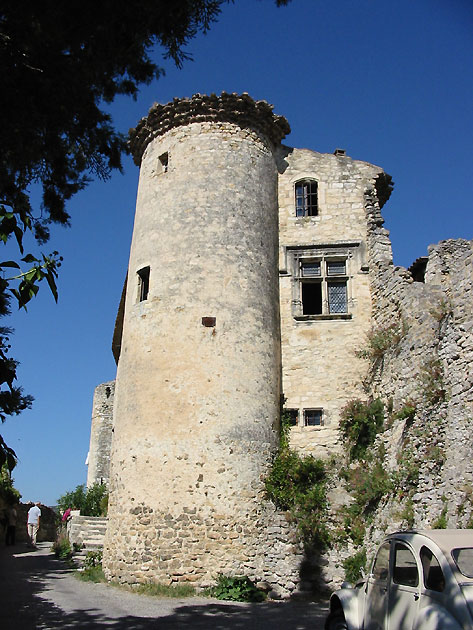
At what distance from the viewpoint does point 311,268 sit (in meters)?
15.9

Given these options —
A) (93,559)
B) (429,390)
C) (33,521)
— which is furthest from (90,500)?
(429,390)

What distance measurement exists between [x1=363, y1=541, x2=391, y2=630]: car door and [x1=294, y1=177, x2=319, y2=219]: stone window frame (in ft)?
37.3

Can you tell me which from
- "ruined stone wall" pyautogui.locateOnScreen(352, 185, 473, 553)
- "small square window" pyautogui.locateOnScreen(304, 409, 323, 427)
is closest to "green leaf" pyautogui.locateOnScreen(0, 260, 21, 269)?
"ruined stone wall" pyautogui.locateOnScreen(352, 185, 473, 553)

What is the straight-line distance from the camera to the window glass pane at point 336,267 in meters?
15.7

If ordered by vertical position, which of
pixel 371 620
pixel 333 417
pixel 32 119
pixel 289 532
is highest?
pixel 32 119

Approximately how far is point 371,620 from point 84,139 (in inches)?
237

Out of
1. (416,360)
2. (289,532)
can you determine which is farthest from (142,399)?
(416,360)

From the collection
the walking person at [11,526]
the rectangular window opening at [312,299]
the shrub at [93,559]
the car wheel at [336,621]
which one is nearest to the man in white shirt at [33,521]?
the walking person at [11,526]

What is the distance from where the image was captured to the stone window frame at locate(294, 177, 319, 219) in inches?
646

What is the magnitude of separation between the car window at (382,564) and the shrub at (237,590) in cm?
582

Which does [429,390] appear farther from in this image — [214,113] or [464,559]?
[214,113]

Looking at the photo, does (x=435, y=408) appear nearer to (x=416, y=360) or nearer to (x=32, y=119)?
(x=416, y=360)

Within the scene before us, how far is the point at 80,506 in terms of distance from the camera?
2016cm

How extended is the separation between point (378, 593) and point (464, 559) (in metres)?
1.37
